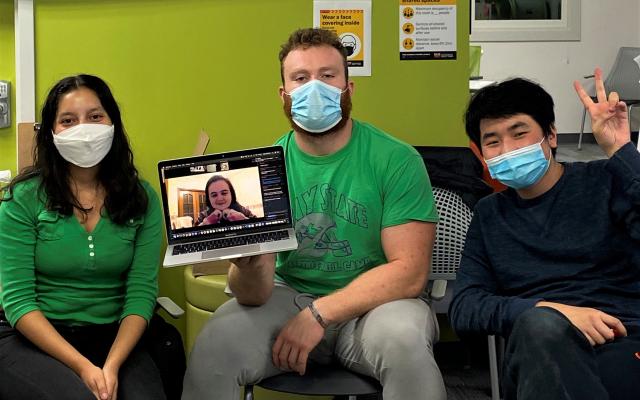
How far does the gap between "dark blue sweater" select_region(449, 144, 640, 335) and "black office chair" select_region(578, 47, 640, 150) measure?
18.8 feet

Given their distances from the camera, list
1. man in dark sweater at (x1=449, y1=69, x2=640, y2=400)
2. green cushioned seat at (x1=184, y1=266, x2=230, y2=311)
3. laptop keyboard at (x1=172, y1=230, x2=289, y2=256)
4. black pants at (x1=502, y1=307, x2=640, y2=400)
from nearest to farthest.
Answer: black pants at (x1=502, y1=307, x2=640, y2=400) < man in dark sweater at (x1=449, y1=69, x2=640, y2=400) < laptop keyboard at (x1=172, y1=230, x2=289, y2=256) < green cushioned seat at (x1=184, y1=266, x2=230, y2=311)

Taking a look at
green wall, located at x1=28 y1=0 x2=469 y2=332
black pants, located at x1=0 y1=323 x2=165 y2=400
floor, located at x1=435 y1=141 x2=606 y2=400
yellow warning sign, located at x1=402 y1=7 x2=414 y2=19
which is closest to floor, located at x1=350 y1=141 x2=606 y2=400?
floor, located at x1=435 y1=141 x2=606 y2=400

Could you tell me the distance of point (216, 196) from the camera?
163cm

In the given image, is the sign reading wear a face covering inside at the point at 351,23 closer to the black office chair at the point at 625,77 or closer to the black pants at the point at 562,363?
the black pants at the point at 562,363

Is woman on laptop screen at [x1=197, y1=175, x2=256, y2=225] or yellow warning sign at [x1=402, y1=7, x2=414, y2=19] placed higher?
yellow warning sign at [x1=402, y1=7, x2=414, y2=19]

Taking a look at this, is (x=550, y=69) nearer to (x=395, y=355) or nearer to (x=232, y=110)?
(x=232, y=110)

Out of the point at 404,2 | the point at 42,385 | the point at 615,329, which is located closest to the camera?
the point at 615,329

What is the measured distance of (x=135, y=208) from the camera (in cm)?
181

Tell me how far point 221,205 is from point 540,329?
755 mm

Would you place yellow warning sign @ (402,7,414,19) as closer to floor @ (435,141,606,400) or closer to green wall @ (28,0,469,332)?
green wall @ (28,0,469,332)

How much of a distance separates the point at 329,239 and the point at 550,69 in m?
6.51

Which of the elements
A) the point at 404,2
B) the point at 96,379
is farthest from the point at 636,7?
the point at 96,379

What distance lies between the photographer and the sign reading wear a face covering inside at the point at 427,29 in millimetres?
2604

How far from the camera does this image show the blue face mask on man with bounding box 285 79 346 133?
1752 millimetres
